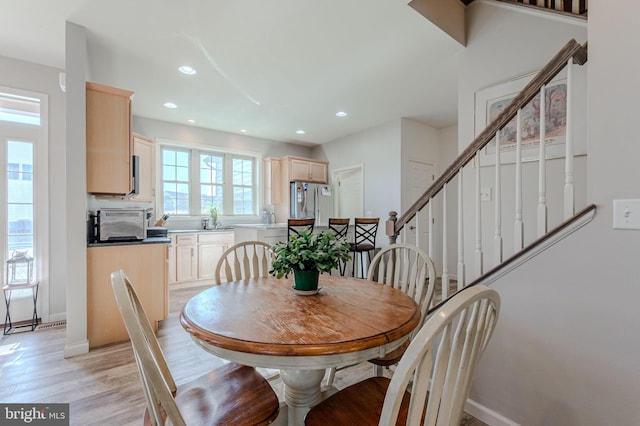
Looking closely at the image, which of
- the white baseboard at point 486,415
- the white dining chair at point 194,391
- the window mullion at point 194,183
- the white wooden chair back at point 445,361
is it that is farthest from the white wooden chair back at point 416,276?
the window mullion at point 194,183

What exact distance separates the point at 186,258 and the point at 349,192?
3146mm

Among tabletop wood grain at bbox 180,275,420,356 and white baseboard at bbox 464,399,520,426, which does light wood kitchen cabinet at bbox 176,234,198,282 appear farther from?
white baseboard at bbox 464,399,520,426

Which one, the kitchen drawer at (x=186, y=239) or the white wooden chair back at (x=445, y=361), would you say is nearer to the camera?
the white wooden chair back at (x=445, y=361)

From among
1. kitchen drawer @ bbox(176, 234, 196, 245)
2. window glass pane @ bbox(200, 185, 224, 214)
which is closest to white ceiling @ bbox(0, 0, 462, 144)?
window glass pane @ bbox(200, 185, 224, 214)

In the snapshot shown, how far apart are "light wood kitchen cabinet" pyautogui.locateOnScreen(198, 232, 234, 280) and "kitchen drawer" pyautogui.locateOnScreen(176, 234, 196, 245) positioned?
0.31 ft

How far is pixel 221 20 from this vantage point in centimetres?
226

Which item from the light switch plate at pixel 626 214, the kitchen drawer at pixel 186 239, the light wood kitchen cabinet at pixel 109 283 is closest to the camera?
the light switch plate at pixel 626 214

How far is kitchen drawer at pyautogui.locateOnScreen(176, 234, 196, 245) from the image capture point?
179 inches

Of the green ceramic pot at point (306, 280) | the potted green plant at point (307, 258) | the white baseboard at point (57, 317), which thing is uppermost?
the potted green plant at point (307, 258)

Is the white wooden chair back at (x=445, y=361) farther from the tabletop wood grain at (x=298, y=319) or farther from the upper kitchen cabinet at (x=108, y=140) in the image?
the upper kitchen cabinet at (x=108, y=140)

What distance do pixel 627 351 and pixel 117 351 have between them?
331 cm

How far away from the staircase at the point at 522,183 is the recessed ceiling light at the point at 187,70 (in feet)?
8.38

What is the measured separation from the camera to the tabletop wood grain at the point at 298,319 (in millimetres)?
937

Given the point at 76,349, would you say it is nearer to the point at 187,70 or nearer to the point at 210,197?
the point at 187,70
